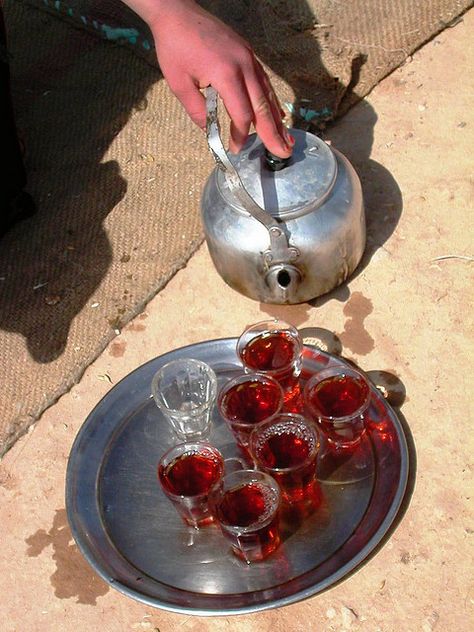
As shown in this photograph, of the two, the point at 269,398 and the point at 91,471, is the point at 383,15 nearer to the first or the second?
the point at 269,398

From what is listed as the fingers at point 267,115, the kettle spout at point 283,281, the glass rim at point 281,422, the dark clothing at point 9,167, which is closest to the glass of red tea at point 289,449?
the glass rim at point 281,422

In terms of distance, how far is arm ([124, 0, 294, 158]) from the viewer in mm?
1476

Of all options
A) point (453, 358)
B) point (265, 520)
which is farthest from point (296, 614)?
point (453, 358)

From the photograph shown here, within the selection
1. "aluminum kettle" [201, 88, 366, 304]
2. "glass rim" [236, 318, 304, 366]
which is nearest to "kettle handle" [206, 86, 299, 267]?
"aluminum kettle" [201, 88, 366, 304]

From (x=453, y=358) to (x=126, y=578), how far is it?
82 cm

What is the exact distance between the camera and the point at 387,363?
1.80m

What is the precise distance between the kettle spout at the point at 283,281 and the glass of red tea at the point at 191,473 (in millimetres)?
426

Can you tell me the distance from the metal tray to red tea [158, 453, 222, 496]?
0.30 feet

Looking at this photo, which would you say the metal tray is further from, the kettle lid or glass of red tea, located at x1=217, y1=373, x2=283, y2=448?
the kettle lid

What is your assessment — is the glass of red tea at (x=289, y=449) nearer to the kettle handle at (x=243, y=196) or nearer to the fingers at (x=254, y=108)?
the kettle handle at (x=243, y=196)

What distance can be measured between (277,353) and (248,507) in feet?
1.20

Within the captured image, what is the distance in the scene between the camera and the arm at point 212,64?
4.84ft

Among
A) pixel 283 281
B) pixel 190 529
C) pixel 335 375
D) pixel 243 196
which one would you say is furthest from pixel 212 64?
pixel 190 529

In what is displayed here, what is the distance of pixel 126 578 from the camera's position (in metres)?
1.48
